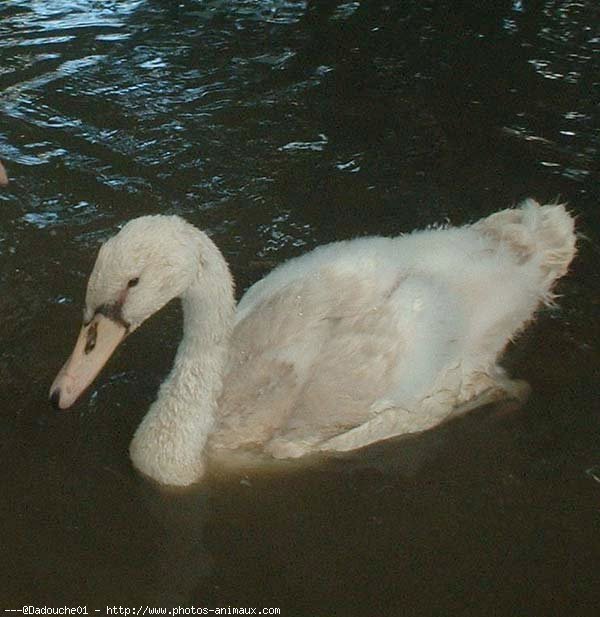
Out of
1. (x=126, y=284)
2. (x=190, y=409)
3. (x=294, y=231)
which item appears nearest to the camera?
(x=126, y=284)

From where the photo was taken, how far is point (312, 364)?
4.28m

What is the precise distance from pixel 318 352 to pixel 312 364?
0.18ft

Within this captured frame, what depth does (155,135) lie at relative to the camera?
6.58m

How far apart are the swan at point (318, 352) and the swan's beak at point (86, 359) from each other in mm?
100

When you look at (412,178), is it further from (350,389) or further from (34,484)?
(34,484)

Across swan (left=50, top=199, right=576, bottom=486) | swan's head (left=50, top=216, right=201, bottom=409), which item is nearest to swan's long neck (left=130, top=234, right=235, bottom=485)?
swan (left=50, top=199, right=576, bottom=486)

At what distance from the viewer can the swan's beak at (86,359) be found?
3803 millimetres

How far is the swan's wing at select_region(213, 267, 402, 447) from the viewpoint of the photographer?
13.9ft

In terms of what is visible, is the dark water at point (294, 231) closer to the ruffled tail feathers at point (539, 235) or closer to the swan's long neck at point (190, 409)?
the swan's long neck at point (190, 409)

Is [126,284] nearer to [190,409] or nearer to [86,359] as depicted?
[86,359]

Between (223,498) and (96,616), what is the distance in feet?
2.50

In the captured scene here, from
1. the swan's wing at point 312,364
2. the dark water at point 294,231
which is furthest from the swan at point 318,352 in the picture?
the dark water at point 294,231

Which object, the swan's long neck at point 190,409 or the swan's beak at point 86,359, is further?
the swan's long neck at point 190,409

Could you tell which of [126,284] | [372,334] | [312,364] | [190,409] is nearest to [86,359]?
[126,284]
